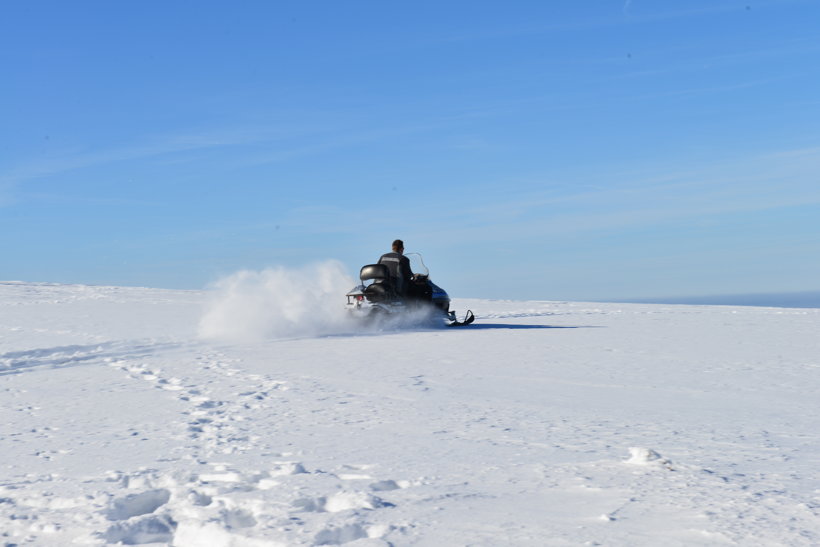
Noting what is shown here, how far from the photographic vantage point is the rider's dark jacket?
1524cm

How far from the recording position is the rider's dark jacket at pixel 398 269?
15242 millimetres

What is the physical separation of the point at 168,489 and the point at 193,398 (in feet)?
→ 10.9

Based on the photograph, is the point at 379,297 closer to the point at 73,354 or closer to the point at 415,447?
the point at 73,354

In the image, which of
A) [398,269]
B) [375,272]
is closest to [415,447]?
[375,272]

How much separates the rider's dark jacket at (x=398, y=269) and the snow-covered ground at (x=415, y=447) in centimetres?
359

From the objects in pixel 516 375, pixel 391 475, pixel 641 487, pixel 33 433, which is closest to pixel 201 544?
pixel 391 475

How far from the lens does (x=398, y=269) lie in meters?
15.2

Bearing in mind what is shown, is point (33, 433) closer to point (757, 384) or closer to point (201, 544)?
point (201, 544)

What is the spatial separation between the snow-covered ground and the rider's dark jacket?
359 centimetres

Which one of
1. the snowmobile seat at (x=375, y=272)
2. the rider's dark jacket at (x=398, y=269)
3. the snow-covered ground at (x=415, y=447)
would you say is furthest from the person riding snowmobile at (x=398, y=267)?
the snow-covered ground at (x=415, y=447)

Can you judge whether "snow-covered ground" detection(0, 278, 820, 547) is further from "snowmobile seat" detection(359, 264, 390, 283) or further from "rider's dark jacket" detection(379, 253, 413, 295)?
"rider's dark jacket" detection(379, 253, 413, 295)

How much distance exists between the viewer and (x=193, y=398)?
7449mm

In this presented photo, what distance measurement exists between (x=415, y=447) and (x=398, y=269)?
400 inches

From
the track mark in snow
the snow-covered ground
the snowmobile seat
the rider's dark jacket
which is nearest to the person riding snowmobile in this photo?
the rider's dark jacket
